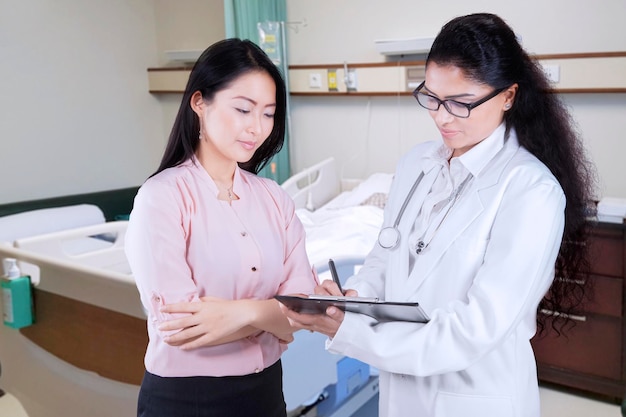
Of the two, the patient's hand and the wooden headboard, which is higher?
the patient's hand

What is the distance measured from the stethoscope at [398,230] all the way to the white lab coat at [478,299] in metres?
0.02

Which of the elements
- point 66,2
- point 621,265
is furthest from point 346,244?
point 66,2

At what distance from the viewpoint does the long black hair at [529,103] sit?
119 cm

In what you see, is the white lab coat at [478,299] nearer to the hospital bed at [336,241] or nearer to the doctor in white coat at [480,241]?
the doctor in white coat at [480,241]

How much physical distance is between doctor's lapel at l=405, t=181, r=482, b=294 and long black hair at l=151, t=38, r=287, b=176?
1.33 ft

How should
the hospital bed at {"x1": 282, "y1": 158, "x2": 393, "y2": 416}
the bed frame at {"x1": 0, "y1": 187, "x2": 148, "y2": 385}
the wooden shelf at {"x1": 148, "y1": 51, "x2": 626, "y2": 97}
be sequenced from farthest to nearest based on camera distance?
the wooden shelf at {"x1": 148, "y1": 51, "x2": 626, "y2": 97} → the hospital bed at {"x1": 282, "y1": 158, "x2": 393, "y2": 416} → the bed frame at {"x1": 0, "y1": 187, "x2": 148, "y2": 385}

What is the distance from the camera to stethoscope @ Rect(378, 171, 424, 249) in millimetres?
1344

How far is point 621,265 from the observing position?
110 inches

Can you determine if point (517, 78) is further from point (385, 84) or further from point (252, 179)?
point (385, 84)

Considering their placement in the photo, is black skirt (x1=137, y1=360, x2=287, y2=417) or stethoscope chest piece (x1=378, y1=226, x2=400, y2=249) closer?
black skirt (x1=137, y1=360, x2=287, y2=417)

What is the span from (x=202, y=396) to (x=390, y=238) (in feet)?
1.65

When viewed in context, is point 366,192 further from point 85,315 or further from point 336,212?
point 85,315

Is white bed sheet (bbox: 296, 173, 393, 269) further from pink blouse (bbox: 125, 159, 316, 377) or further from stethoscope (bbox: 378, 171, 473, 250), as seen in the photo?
pink blouse (bbox: 125, 159, 316, 377)

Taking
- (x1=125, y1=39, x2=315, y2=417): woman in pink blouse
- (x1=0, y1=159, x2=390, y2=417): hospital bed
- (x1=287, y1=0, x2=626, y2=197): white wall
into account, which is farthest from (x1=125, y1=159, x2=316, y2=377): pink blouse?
(x1=287, y1=0, x2=626, y2=197): white wall
